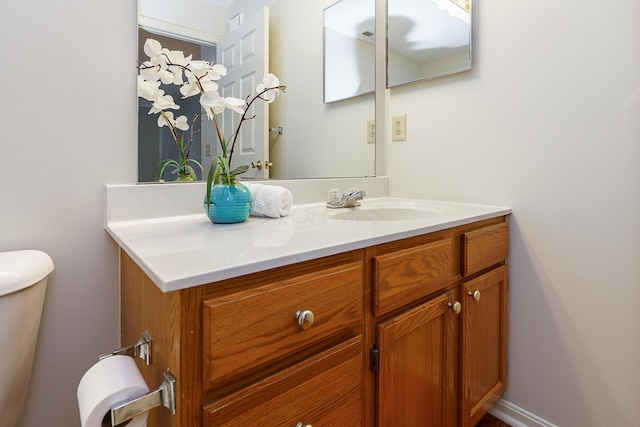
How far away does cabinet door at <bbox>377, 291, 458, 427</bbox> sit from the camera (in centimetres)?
81

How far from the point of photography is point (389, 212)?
1.34 metres

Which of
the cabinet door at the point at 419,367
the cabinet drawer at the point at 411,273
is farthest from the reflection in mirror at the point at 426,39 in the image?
the cabinet door at the point at 419,367

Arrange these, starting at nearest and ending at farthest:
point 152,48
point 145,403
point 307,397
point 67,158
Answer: point 145,403
point 307,397
point 67,158
point 152,48

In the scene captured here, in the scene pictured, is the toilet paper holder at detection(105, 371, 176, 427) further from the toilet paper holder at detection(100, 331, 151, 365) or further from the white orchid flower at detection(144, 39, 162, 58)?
the white orchid flower at detection(144, 39, 162, 58)

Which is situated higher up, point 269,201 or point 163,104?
point 163,104

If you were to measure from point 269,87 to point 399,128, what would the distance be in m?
0.66

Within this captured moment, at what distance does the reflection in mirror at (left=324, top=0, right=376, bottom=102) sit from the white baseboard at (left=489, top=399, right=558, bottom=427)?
1.38 metres

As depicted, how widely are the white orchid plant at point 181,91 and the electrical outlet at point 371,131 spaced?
28.5 inches

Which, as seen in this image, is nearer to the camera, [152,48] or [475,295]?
[152,48]

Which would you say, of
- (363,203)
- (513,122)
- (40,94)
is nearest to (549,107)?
(513,122)

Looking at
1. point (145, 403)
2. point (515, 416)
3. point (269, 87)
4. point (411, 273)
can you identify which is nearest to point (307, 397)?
point (145, 403)

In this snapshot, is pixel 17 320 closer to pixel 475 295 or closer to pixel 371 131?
pixel 475 295

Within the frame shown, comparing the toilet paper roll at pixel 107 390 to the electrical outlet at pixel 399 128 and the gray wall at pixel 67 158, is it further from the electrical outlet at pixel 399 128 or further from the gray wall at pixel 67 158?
the electrical outlet at pixel 399 128

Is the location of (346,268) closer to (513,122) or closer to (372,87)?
(513,122)
